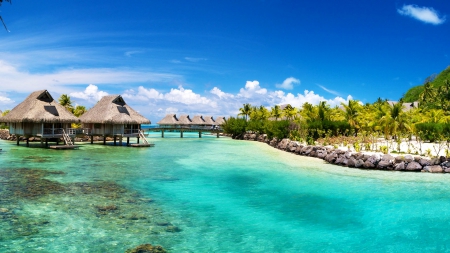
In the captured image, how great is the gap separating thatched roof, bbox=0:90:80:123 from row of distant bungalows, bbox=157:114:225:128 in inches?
1118

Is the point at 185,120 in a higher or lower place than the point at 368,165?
higher

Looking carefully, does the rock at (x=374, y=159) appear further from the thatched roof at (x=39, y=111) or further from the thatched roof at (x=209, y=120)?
the thatched roof at (x=209, y=120)

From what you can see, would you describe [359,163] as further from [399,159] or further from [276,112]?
[276,112]

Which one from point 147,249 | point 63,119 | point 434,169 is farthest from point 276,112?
point 147,249

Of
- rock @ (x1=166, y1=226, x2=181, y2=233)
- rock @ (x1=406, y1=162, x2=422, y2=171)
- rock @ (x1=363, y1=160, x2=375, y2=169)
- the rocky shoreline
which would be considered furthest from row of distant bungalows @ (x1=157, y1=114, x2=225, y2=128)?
rock @ (x1=166, y1=226, x2=181, y2=233)

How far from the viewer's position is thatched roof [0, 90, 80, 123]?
23625 millimetres

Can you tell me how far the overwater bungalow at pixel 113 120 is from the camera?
27250 mm

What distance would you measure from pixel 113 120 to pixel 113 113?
0.99 metres

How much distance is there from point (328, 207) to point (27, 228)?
7.20 metres

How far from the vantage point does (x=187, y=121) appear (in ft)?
186

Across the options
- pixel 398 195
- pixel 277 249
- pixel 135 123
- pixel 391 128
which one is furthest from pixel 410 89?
pixel 277 249

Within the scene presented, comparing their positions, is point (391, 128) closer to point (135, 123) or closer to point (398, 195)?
point (398, 195)

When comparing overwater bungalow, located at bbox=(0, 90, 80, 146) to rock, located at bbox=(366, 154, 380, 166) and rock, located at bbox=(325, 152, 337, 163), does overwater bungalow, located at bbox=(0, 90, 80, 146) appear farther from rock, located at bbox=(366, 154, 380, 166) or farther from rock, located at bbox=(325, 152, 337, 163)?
rock, located at bbox=(366, 154, 380, 166)

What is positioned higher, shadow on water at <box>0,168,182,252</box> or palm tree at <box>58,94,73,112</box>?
palm tree at <box>58,94,73,112</box>
